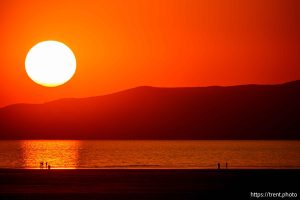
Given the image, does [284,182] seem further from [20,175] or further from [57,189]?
[20,175]

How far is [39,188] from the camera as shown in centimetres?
4341

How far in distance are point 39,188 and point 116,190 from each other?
17.5 ft

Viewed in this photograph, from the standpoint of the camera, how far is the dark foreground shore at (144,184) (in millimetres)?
38844

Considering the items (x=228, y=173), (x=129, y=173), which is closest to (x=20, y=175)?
(x=129, y=173)

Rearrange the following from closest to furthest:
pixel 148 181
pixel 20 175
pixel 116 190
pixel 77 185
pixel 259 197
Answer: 1. pixel 259 197
2. pixel 116 190
3. pixel 77 185
4. pixel 148 181
5. pixel 20 175

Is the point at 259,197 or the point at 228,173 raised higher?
the point at 228,173

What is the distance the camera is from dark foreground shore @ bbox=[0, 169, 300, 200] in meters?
38.8

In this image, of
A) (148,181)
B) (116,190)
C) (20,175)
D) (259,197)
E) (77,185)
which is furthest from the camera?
(20,175)

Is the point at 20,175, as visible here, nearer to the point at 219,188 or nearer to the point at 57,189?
the point at 57,189

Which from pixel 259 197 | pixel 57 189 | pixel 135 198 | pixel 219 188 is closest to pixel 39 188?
pixel 57 189

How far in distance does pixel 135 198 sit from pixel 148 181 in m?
11.6

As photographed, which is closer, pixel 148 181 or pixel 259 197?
pixel 259 197

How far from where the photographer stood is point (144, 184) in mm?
46438

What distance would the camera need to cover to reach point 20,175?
179 feet
